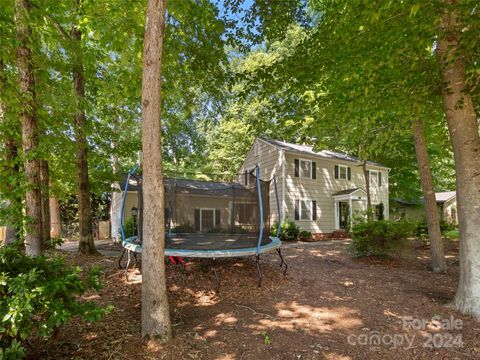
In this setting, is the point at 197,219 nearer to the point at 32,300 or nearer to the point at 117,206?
the point at 32,300

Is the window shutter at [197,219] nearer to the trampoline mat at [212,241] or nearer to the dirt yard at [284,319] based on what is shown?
the trampoline mat at [212,241]

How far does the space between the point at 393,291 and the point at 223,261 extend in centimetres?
342

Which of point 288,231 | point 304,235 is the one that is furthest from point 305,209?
point 288,231

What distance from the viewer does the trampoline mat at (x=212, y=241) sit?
18.2ft

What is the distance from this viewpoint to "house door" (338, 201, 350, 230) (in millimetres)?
18866

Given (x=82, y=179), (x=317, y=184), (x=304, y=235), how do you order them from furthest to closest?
1. (x=317, y=184)
2. (x=304, y=235)
3. (x=82, y=179)

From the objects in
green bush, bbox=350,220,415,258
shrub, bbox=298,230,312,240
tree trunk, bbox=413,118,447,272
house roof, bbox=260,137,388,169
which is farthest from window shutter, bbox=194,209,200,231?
house roof, bbox=260,137,388,169

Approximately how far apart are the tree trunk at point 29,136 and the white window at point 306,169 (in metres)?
14.1

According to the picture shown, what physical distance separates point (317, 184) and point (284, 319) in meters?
14.7

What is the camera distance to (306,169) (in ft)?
Answer: 57.8

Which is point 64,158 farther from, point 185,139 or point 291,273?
point 185,139

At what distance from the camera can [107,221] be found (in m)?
19.8

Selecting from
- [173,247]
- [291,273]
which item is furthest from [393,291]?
[173,247]

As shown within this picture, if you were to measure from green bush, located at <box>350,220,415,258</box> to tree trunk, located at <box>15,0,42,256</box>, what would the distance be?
7496 mm
